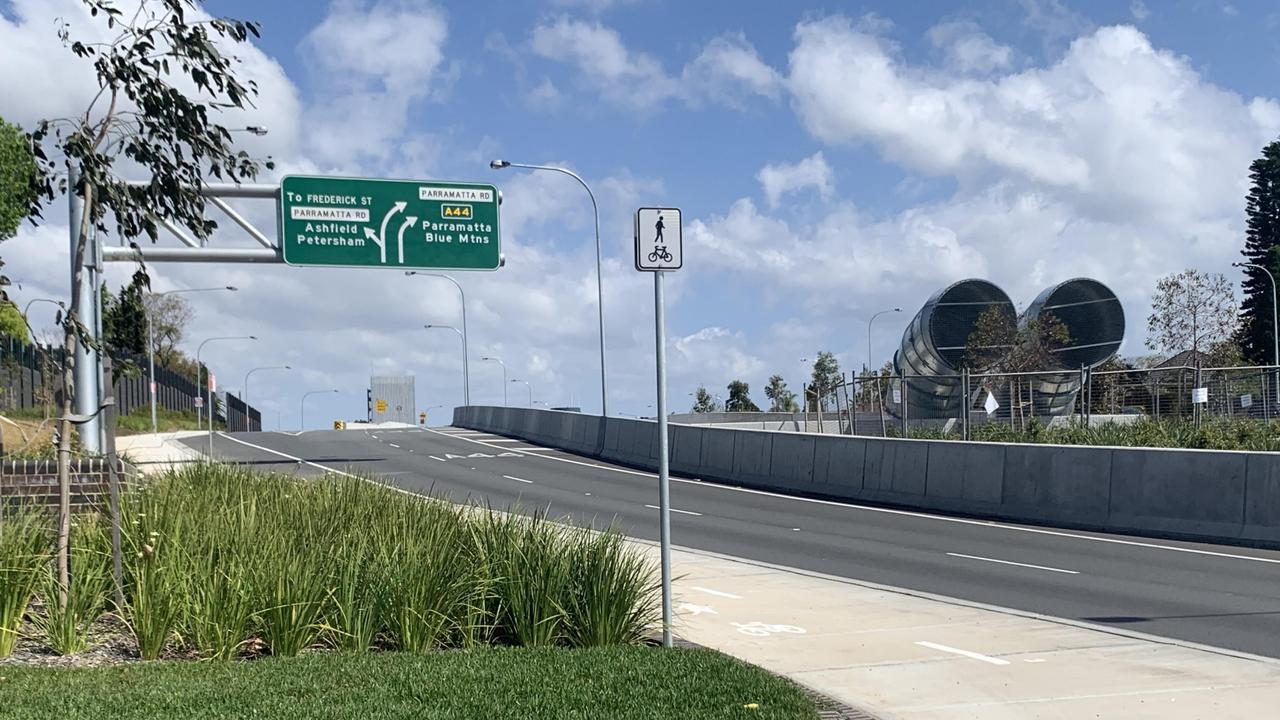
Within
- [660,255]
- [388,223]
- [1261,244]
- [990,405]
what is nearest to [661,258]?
[660,255]

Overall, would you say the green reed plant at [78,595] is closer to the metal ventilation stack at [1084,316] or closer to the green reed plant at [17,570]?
the green reed plant at [17,570]

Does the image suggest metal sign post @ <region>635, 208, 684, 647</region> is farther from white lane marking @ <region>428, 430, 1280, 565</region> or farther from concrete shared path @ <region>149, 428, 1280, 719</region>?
white lane marking @ <region>428, 430, 1280, 565</region>

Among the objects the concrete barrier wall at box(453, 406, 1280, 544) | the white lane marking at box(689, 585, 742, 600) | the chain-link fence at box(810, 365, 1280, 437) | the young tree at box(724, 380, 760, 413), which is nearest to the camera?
the white lane marking at box(689, 585, 742, 600)

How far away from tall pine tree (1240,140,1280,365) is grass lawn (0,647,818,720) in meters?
75.6

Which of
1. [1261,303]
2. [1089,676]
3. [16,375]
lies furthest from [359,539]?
[1261,303]

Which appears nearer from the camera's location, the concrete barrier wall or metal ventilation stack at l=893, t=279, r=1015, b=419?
the concrete barrier wall

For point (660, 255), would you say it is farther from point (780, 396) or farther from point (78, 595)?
point (780, 396)

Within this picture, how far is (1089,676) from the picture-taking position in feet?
28.8

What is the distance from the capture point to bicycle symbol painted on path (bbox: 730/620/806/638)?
10.7 metres

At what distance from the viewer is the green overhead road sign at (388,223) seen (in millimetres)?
26109

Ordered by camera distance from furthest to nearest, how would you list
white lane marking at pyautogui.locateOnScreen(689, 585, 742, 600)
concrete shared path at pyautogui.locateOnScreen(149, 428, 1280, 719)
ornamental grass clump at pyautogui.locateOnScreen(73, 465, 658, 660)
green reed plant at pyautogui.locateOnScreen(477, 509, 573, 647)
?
white lane marking at pyautogui.locateOnScreen(689, 585, 742, 600)
green reed plant at pyautogui.locateOnScreen(477, 509, 573, 647)
ornamental grass clump at pyautogui.locateOnScreen(73, 465, 658, 660)
concrete shared path at pyautogui.locateOnScreen(149, 428, 1280, 719)

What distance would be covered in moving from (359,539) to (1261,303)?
3084 inches

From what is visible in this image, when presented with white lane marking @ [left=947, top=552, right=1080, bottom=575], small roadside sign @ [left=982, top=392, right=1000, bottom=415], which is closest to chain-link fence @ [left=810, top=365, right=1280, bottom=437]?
small roadside sign @ [left=982, top=392, right=1000, bottom=415]

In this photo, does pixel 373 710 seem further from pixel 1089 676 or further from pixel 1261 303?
pixel 1261 303
